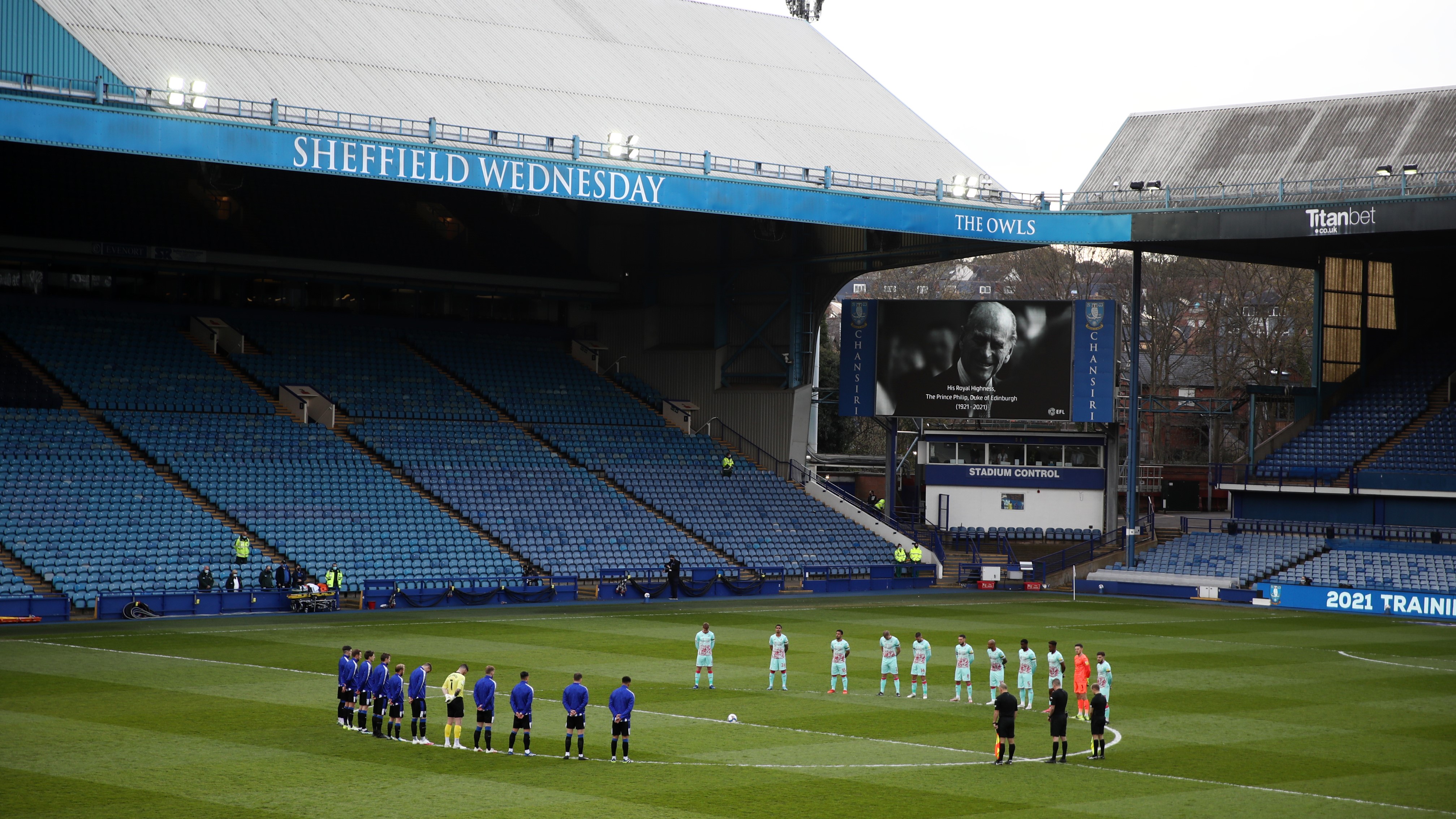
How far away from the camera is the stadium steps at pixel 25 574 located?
122 ft

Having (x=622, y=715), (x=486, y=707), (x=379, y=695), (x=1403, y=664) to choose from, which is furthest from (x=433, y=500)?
(x=1403, y=664)

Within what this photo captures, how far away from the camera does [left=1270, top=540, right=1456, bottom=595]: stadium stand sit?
47.3m

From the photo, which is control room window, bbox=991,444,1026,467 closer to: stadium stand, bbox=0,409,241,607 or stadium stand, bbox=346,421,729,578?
stadium stand, bbox=346,421,729,578

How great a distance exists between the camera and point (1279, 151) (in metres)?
56.2

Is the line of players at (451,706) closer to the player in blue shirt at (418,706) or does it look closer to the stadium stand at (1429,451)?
the player in blue shirt at (418,706)

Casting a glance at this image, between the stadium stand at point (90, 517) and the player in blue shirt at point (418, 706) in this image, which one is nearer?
the player in blue shirt at point (418, 706)

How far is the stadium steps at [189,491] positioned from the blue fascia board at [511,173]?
9.76 metres

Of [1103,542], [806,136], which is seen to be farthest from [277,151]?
[1103,542]

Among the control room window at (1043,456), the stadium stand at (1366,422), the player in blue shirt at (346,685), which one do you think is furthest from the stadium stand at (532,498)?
the player in blue shirt at (346,685)

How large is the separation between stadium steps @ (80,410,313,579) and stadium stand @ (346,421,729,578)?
7.16 m

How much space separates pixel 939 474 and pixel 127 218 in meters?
31.1

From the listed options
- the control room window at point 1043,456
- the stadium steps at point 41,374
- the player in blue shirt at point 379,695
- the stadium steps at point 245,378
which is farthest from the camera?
the control room window at point 1043,456

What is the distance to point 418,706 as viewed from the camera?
73.0 ft

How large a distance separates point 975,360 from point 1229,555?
11162 mm
